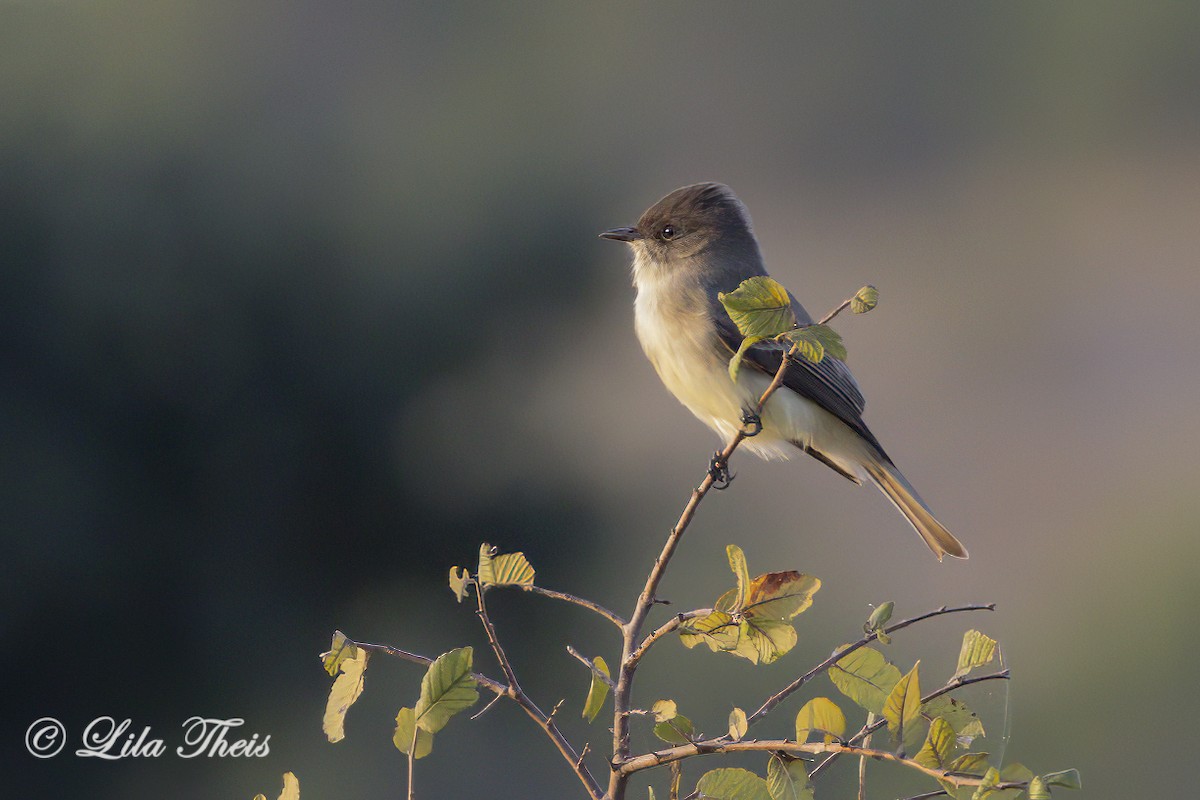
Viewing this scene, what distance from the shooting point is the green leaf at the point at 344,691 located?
0.99 meters

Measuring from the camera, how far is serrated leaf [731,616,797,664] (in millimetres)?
979

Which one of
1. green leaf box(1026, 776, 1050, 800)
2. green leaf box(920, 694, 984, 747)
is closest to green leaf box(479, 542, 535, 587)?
green leaf box(920, 694, 984, 747)

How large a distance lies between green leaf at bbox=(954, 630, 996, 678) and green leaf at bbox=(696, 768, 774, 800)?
0.18 meters

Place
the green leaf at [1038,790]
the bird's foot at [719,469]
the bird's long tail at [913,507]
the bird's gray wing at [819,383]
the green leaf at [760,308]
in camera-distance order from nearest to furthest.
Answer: the green leaf at [1038,790] → the green leaf at [760,308] → the bird's foot at [719,469] → the bird's long tail at [913,507] → the bird's gray wing at [819,383]

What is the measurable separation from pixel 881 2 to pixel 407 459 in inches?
997

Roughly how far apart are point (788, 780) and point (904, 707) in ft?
0.34

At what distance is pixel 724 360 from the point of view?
7.39 ft

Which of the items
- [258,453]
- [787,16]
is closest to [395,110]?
[258,453]

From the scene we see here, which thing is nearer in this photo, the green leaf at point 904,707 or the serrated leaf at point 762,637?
the green leaf at point 904,707

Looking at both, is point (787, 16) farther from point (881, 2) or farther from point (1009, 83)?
point (1009, 83)

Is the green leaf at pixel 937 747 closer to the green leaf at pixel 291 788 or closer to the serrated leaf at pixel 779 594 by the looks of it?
the serrated leaf at pixel 779 594

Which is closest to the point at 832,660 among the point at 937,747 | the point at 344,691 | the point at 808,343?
the point at 937,747

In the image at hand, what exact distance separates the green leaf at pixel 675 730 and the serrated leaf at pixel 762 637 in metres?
0.07

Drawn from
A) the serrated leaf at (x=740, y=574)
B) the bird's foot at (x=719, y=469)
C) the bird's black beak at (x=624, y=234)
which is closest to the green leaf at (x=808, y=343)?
the serrated leaf at (x=740, y=574)
